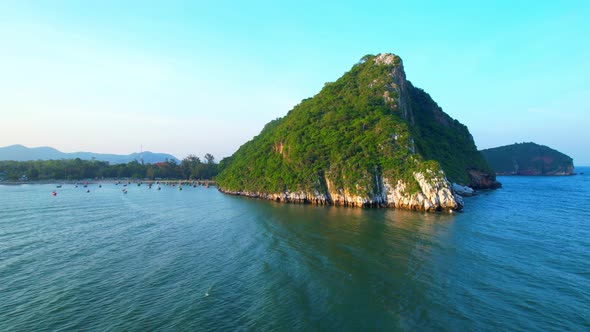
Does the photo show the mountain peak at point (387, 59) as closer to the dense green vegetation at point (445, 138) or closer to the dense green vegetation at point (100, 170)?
the dense green vegetation at point (445, 138)

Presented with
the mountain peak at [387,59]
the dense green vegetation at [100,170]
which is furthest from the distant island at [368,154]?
the dense green vegetation at [100,170]

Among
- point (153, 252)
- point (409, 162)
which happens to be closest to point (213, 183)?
point (409, 162)

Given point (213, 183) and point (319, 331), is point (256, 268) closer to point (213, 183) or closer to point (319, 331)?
point (319, 331)

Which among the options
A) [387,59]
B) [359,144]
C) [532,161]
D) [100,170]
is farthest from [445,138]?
[100,170]

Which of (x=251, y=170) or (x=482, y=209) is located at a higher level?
(x=251, y=170)

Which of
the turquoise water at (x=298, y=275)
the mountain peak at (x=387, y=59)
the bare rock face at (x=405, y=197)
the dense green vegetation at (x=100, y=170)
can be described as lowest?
the turquoise water at (x=298, y=275)

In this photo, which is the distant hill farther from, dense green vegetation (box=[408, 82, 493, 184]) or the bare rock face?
the bare rock face

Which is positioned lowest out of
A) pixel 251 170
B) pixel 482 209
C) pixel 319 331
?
pixel 319 331
